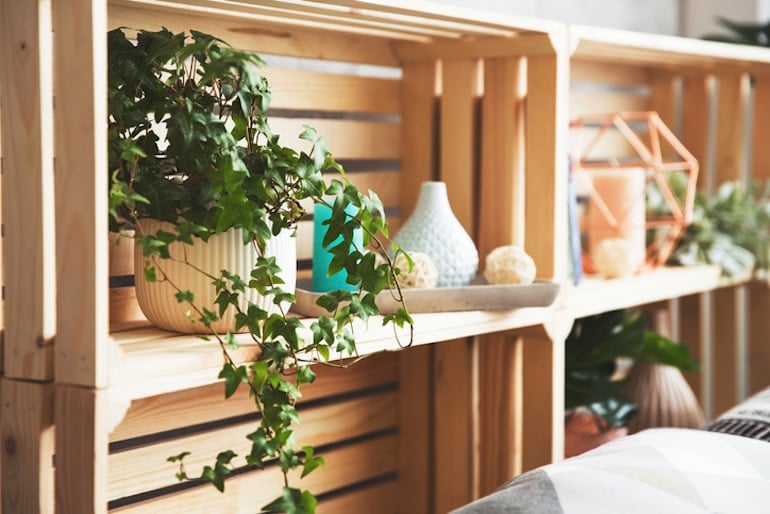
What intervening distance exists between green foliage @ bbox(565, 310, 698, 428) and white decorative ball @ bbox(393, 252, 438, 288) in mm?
621

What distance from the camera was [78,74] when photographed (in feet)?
3.47

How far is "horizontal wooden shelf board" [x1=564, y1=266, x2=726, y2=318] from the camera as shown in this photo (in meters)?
1.71

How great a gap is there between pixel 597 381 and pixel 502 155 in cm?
55

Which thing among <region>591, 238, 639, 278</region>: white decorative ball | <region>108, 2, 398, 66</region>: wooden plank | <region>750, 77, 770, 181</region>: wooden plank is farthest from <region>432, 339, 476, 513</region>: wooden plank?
<region>750, 77, 770, 181</region>: wooden plank

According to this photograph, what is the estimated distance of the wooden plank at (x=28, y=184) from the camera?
108cm

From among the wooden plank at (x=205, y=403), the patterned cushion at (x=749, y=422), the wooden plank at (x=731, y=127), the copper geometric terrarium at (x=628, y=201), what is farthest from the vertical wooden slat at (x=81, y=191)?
the wooden plank at (x=731, y=127)

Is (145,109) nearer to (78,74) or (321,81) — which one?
(78,74)

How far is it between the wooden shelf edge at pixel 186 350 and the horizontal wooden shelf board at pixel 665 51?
0.51 m

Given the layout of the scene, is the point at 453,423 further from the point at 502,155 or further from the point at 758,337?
the point at 758,337

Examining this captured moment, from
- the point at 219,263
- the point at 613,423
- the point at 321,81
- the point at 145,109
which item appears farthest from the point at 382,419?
the point at 145,109

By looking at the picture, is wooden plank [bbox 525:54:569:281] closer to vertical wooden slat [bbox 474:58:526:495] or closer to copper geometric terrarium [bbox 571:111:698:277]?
vertical wooden slat [bbox 474:58:526:495]

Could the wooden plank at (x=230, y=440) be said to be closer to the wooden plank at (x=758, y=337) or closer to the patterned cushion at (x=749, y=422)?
the patterned cushion at (x=749, y=422)

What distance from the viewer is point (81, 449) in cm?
108

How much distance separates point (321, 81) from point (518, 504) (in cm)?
79
